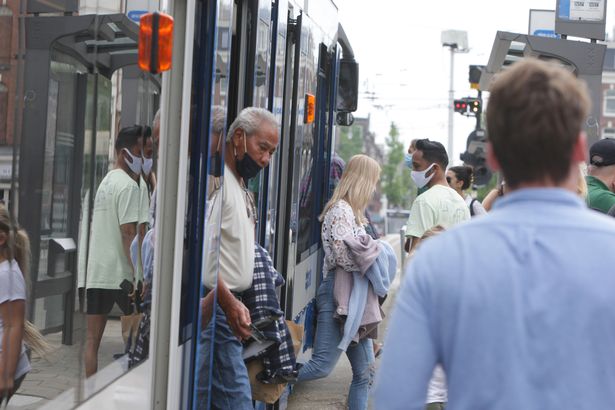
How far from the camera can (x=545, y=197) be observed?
6.84 feet

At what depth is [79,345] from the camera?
3021mm

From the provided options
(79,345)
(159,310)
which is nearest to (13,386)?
(79,345)

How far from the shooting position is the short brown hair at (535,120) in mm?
2045

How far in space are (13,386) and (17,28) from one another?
85 centimetres

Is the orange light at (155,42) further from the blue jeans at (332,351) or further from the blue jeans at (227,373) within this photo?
the blue jeans at (332,351)

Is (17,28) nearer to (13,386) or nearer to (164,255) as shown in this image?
(13,386)

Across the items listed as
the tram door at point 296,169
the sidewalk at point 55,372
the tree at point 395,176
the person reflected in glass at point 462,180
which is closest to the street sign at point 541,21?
the person reflected in glass at point 462,180

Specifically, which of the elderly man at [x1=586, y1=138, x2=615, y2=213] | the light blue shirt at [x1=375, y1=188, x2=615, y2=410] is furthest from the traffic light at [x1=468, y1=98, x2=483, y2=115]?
the light blue shirt at [x1=375, y1=188, x2=615, y2=410]

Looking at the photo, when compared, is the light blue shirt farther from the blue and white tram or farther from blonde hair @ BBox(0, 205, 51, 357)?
the blue and white tram

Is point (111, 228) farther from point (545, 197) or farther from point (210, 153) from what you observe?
point (545, 197)

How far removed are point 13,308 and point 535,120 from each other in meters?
1.35

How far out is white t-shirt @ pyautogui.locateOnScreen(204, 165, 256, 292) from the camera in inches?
173

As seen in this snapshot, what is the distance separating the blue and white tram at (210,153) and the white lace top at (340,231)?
8.3 inches

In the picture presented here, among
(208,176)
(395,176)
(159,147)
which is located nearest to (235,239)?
(208,176)
